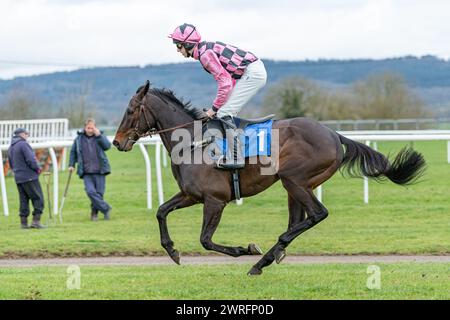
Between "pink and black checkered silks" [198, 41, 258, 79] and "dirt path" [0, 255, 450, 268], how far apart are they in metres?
2.25

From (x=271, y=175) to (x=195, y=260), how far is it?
6.88 ft

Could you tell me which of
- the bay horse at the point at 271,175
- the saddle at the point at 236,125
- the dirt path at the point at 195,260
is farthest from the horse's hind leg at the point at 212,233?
the dirt path at the point at 195,260

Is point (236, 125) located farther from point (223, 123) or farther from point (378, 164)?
point (378, 164)

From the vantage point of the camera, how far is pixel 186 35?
362 inches

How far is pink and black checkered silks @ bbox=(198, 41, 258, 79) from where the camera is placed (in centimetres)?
921

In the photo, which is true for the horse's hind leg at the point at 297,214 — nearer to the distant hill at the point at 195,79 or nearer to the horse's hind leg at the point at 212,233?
the horse's hind leg at the point at 212,233

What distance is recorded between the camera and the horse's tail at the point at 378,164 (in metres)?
9.53

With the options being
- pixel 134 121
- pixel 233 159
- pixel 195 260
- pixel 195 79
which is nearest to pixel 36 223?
pixel 195 260

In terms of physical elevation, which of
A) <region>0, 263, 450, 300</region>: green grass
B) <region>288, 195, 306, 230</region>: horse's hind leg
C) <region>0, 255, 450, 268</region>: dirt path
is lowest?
<region>0, 255, 450, 268</region>: dirt path

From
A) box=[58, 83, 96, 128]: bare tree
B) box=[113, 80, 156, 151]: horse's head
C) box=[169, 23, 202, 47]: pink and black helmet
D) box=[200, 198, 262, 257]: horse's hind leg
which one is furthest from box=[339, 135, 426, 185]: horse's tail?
box=[58, 83, 96, 128]: bare tree

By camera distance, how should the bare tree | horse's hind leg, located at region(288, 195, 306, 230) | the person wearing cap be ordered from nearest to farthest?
horse's hind leg, located at region(288, 195, 306, 230)
the person wearing cap
the bare tree

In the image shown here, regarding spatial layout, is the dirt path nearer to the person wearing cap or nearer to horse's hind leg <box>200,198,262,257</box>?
horse's hind leg <box>200,198,262,257</box>
